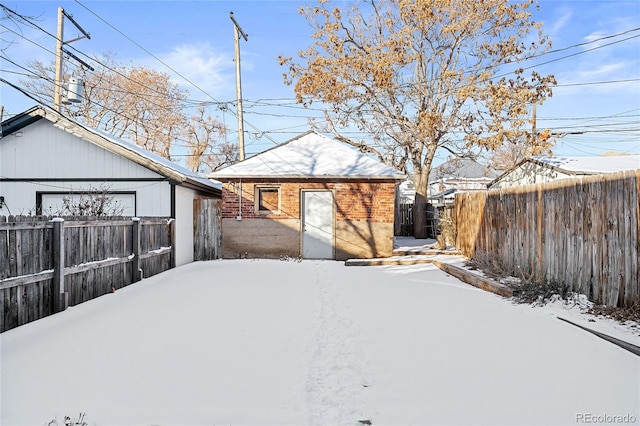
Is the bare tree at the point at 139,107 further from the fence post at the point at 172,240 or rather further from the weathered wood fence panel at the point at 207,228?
the fence post at the point at 172,240

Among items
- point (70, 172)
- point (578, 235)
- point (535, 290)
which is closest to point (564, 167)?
point (578, 235)

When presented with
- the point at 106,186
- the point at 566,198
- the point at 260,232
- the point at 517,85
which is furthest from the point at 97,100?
the point at 566,198

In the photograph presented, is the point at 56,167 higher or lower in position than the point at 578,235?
higher

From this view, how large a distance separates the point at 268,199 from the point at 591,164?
1480cm

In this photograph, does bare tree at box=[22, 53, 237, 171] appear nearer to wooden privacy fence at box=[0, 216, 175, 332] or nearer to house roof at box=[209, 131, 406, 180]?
house roof at box=[209, 131, 406, 180]

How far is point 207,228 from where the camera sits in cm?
1323

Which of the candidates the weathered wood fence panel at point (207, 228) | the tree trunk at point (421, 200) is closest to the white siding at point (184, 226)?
the weathered wood fence panel at point (207, 228)

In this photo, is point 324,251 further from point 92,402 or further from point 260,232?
point 92,402

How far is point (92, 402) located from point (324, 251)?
10273 mm

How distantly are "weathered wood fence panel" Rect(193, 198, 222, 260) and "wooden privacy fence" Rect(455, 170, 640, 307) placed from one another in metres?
8.34

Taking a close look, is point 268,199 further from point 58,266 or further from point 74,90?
point 58,266

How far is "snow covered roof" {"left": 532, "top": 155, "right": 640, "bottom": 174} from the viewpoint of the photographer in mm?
16344

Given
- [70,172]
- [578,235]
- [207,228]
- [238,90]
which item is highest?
[238,90]

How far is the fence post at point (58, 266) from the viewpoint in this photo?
5.92 metres
